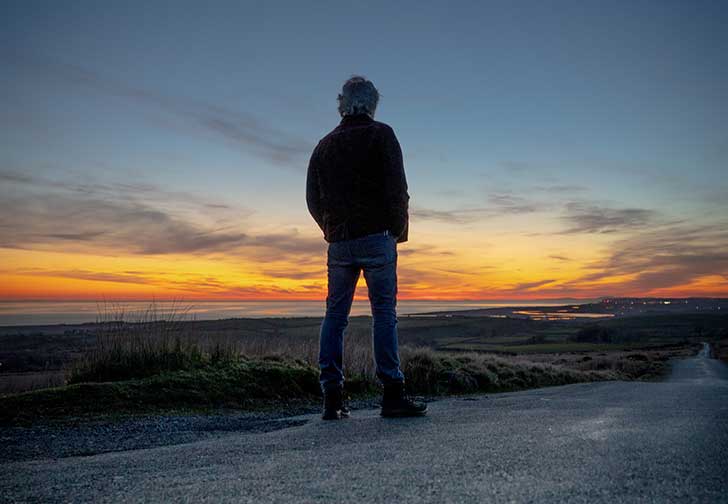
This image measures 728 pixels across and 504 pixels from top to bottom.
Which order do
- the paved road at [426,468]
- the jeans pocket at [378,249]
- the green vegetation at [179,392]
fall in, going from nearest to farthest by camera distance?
the paved road at [426,468], the jeans pocket at [378,249], the green vegetation at [179,392]

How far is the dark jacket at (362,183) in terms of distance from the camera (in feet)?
15.0

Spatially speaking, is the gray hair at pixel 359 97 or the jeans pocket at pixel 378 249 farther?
the gray hair at pixel 359 97

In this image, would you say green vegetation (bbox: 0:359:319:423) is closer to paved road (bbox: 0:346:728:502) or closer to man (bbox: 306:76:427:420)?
man (bbox: 306:76:427:420)

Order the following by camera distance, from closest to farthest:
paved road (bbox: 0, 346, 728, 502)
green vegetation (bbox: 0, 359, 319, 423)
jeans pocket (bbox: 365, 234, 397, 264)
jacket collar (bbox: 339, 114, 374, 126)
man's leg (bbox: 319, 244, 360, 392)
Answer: paved road (bbox: 0, 346, 728, 502), jeans pocket (bbox: 365, 234, 397, 264), man's leg (bbox: 319, 244, 360, 392), jacket collar (bbox: 339, 114, 374, 126), green vegetation (bbox: 0, 359, 319, 423)

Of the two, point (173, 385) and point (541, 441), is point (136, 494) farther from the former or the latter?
point (173, 385)

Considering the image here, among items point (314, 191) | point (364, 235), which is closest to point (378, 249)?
point (364, 235)

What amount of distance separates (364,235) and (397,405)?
4.56 ft

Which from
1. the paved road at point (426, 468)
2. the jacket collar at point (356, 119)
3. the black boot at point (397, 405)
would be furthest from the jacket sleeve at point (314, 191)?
the paved road at point (426, 468)

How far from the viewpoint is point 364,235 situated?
4.57 m

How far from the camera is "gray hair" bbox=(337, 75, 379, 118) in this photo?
192 inches

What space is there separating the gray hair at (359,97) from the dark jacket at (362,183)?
0.23 ft

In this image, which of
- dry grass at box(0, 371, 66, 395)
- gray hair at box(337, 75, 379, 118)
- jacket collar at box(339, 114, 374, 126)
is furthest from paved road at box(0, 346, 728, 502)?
dry grass at box(0, 371, 66, 395)

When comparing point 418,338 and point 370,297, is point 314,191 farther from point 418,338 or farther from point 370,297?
point 418,338

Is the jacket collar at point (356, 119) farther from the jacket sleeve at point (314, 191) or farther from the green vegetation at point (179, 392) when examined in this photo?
the green vegetation at point (179, 392)
